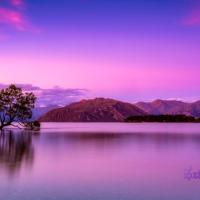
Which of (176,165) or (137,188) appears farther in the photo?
(176,165)

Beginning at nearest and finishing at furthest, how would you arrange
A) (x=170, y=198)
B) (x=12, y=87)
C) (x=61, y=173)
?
(x=170, y=198)
(x=61, y=173)
(x=12, y=87)

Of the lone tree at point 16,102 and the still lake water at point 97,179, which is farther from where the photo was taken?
the lone tree at point 16,102

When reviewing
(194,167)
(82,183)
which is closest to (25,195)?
(82,183)

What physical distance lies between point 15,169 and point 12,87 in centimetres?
8262

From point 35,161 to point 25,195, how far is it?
20.5 metres

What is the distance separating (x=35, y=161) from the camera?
46.7 meters

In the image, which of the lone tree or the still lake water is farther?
the lone tree

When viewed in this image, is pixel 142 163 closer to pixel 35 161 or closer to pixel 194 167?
pixel 194 167

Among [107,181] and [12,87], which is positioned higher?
[12,87]

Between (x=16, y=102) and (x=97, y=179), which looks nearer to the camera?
(x=97, y=179)

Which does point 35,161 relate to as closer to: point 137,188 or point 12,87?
point 137,188

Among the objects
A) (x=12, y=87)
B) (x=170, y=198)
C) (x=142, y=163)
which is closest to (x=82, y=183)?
Answer: (x=170, y=198)

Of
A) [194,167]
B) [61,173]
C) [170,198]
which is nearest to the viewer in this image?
[170,198]

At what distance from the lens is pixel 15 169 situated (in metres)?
38.3
